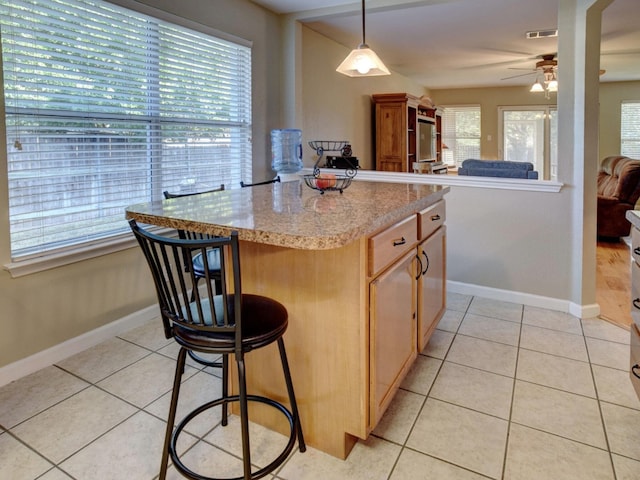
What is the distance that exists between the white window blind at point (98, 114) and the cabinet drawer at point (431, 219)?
1.78 meters

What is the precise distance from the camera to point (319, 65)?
462cm

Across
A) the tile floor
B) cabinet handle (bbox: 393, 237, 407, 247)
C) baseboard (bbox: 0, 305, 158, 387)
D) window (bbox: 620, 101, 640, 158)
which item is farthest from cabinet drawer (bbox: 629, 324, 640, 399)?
window (bbox: 620, 101, 640, 158)

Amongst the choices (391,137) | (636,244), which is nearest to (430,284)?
(636,244)

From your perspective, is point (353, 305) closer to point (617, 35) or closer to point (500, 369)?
point (500, 369)

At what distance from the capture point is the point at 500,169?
385 cm

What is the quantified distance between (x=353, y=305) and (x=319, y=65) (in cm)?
375

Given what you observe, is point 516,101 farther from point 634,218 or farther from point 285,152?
point 634,218

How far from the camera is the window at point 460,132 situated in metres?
9.19

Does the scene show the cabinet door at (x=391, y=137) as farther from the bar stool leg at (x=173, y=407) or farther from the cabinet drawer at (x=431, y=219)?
the bar stool leg at (x=173, y=407)

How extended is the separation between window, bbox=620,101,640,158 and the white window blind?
27.0 ft

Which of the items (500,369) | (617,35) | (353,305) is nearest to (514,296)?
(500,369)

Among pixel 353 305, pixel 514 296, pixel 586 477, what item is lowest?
pixel 586 477

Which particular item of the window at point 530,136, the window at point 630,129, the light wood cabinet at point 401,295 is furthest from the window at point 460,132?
the light wood cabinet at point 401,295

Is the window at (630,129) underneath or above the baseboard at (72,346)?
above
